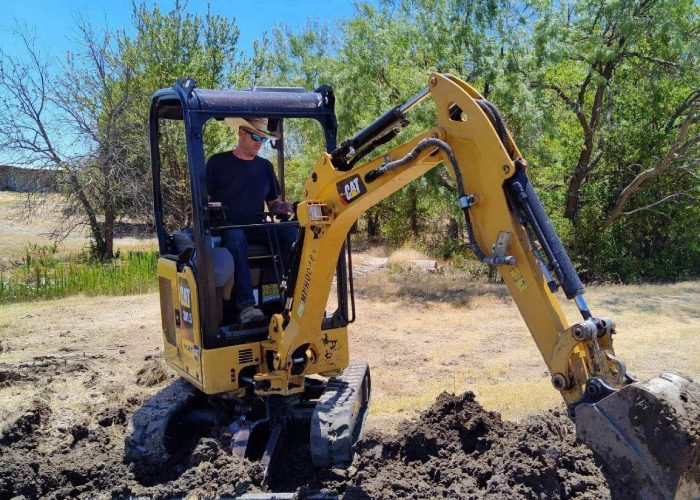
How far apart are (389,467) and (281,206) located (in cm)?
214

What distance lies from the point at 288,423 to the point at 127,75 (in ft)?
49.8

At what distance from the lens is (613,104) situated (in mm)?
14750

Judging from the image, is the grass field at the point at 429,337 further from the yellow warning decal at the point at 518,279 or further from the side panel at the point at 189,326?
the yellow warning decal at the point at 518,279

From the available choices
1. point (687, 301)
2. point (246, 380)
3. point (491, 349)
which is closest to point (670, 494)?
point (246, 380)

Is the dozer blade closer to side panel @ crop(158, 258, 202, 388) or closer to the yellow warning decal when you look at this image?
the yellow warning decal

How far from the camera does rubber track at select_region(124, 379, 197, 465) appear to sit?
4.71 metres

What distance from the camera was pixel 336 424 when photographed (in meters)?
4.52

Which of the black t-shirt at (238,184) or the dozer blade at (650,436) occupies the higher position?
the black t-shirt at (238,184)

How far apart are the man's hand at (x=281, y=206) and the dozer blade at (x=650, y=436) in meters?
2.85

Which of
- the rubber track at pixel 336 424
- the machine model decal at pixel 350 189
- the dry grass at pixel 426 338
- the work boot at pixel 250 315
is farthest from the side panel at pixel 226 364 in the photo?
the dry grass at pixel 426 338

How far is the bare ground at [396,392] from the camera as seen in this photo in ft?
13.5

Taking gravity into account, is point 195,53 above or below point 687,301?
above

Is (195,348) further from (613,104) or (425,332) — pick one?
(613,104)

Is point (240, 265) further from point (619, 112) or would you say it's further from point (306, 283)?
point (619, 112)
